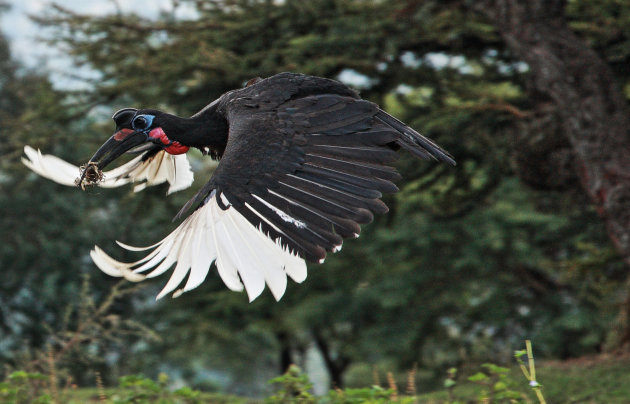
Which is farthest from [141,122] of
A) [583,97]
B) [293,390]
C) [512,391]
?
[583,97]

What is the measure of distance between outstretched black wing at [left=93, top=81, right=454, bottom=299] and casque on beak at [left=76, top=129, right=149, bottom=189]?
90 cm

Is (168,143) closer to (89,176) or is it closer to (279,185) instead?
(89,176)

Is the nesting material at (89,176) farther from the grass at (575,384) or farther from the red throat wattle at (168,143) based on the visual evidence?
the grass at (575,384)

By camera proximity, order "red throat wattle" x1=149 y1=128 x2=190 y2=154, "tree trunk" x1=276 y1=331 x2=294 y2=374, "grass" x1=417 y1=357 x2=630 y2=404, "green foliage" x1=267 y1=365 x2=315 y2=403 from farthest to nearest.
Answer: "tree trunk" x1=276 y1=331 x2=294 y2=374 < "grass" x1=417 y1=357 x2=630 y2=404 < "red throat wattle" x1=149 y1=128 x2=190 y2=154 < "green foliage" x1=267 y1=365 x2=315 y2=403

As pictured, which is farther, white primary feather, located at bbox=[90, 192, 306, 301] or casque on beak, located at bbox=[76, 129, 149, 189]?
casque on beak, located at bbox=[76, 129, 149, 189]

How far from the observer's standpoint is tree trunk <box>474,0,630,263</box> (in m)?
6.46

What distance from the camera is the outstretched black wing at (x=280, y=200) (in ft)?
10.8

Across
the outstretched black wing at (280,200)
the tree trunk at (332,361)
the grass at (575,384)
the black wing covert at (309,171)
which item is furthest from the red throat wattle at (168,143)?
the tree trunk at (332,361)

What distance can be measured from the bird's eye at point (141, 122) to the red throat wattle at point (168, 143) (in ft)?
0.21

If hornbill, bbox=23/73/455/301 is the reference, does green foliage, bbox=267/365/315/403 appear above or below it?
below

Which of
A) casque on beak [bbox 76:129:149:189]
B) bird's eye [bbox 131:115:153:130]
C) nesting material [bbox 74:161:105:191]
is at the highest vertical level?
bird's eye [bbox 131:115:153:130]

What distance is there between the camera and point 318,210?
3.46 metres

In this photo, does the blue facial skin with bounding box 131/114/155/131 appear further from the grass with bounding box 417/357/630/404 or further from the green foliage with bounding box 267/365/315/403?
the grass with bounding box 417/357/630/404

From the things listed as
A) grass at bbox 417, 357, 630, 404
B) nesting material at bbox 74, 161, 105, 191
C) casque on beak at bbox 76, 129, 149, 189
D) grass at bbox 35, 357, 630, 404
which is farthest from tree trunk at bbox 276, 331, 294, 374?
nesting material at bbox 74, 161, 105, 191
